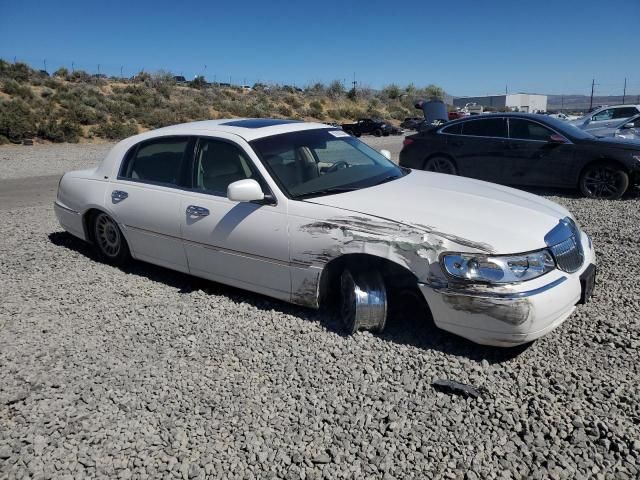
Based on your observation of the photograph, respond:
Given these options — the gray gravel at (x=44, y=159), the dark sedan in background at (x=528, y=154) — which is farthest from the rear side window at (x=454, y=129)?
the gray gravel at (x=44, y=159)

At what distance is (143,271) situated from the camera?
5.45 m

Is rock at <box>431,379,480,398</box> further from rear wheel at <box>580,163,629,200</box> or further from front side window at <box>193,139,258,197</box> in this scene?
rear wheel at <box>580,163,629,200</box>

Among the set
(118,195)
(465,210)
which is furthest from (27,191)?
Result: (465,210)

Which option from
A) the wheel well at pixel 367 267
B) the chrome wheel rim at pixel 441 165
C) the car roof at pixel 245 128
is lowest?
the wheel well at pixel 367 267

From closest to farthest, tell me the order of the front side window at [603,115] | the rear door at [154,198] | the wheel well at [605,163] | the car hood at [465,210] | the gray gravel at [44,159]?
the car hood at [465,210], the rear door at [154,198], the wheel well at [605,163], the gray gravel at [44,159], the front side window at [603,115]

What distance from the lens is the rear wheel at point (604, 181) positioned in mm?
8344

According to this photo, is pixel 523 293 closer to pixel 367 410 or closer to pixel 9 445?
pixel 367 410

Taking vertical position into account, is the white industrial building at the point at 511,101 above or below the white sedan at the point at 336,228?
above

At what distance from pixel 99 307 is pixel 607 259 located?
16.2ft

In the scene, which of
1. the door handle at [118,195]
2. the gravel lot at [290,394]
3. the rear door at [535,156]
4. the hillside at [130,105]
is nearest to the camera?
the gravel lot at [290,394]

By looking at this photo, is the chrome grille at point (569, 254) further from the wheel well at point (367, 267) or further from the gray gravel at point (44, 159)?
the gray gravel at point (44, 159)

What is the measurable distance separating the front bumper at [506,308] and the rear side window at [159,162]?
256cm

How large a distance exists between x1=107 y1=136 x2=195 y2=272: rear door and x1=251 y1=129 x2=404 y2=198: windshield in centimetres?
87

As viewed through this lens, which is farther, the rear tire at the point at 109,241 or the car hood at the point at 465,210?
the rear tire at the point at 109,241
